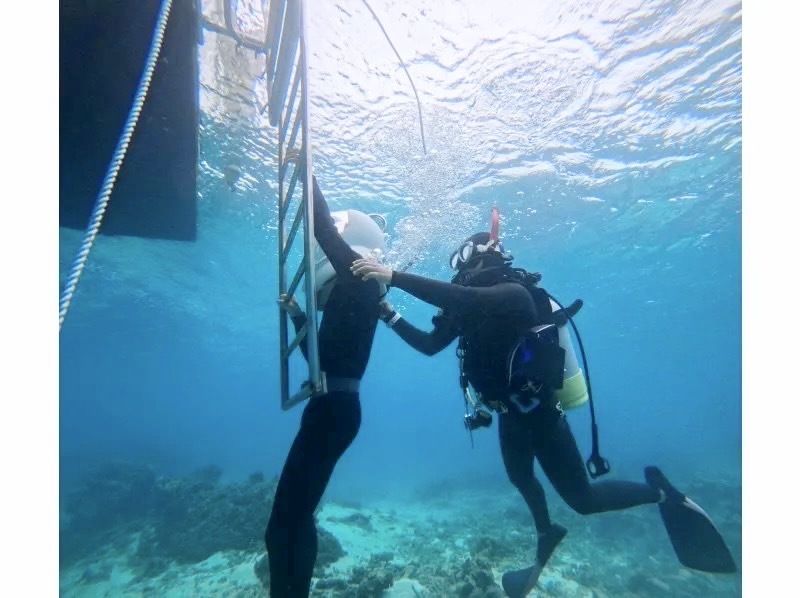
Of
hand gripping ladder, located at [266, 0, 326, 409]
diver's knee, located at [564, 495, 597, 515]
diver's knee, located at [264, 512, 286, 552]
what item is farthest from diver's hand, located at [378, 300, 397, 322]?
diver's knee, located at [564, 495, 597, 515]

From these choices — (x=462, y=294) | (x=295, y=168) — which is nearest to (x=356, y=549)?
(x=462, y=294)

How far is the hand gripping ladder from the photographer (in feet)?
10.5

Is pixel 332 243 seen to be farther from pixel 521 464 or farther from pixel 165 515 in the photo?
pixel 165 515

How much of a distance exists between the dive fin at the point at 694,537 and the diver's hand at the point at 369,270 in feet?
15.5

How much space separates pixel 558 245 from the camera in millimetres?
20000

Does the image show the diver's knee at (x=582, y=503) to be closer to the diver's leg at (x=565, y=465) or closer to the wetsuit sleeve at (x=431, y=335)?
the diver's leg at (x=565, y=465)

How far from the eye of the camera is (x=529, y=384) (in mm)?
4254

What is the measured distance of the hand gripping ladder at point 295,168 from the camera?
319 centimetres

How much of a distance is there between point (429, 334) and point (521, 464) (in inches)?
81.2

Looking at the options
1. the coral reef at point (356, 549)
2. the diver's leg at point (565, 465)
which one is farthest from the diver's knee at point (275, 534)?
the coral reef at point (356, 549)

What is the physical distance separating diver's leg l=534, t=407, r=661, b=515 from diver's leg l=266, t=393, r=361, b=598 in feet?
7.93

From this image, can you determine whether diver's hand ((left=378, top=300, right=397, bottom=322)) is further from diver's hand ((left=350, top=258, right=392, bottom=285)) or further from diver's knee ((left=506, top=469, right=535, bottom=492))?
diver's knee ((left=506, top=469, right=535, bottom=492))

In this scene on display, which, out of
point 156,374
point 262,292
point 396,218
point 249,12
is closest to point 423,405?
point 156,374

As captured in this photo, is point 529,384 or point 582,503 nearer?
point 529,384
